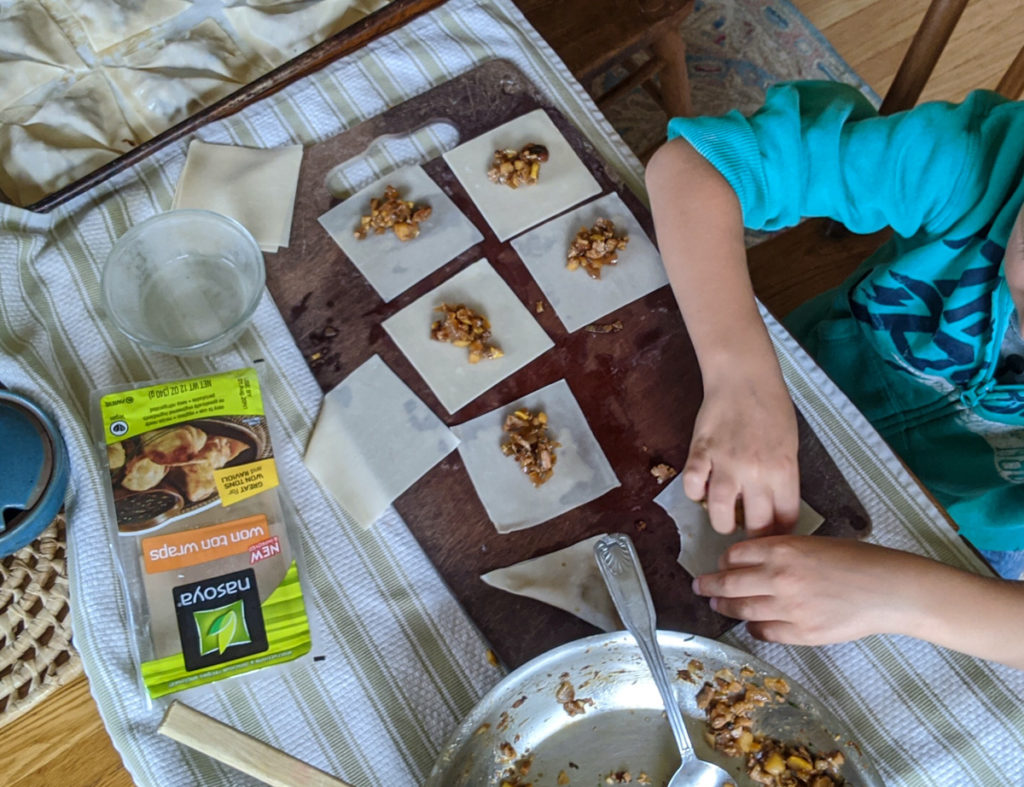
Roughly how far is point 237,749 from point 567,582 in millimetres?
323

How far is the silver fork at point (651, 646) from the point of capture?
66 cm

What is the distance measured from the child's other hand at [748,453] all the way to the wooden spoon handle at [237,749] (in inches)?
16.4

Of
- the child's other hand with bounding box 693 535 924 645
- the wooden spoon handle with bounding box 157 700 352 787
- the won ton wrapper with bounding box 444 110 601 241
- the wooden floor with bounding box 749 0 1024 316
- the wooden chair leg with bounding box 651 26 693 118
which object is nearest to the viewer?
the wooden spoon handle with bounding box 157 700 352 787

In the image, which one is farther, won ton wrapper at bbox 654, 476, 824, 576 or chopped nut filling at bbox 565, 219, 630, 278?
chopped nut filling at bbox 565, 219, 630, 278

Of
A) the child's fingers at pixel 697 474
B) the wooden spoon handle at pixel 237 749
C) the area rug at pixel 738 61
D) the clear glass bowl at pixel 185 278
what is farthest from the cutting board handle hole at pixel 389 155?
the area rug at pixel 738 61

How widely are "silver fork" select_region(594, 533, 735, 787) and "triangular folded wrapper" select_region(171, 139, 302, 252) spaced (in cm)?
52

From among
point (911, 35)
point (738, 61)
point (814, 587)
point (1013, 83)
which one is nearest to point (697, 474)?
point (814, 587)

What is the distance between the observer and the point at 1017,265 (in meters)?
0.64

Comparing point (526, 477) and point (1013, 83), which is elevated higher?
point (1013, 83)

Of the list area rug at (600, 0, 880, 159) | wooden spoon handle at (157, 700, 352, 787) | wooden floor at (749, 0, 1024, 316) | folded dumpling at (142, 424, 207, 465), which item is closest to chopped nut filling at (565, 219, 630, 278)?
folded dumpling at (142, 424, 207, 465)

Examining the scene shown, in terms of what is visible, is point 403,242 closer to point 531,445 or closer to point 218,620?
point 531,445

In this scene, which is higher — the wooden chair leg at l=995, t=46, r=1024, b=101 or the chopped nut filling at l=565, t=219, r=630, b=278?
the chopped nut filling at l=565, t=219, r=630, b=278

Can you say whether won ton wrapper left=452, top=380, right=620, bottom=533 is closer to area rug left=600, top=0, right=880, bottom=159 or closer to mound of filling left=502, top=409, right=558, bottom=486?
mound of filling left=502, top=409, right=558, bottom=486

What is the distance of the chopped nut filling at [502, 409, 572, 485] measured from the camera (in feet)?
2.59
